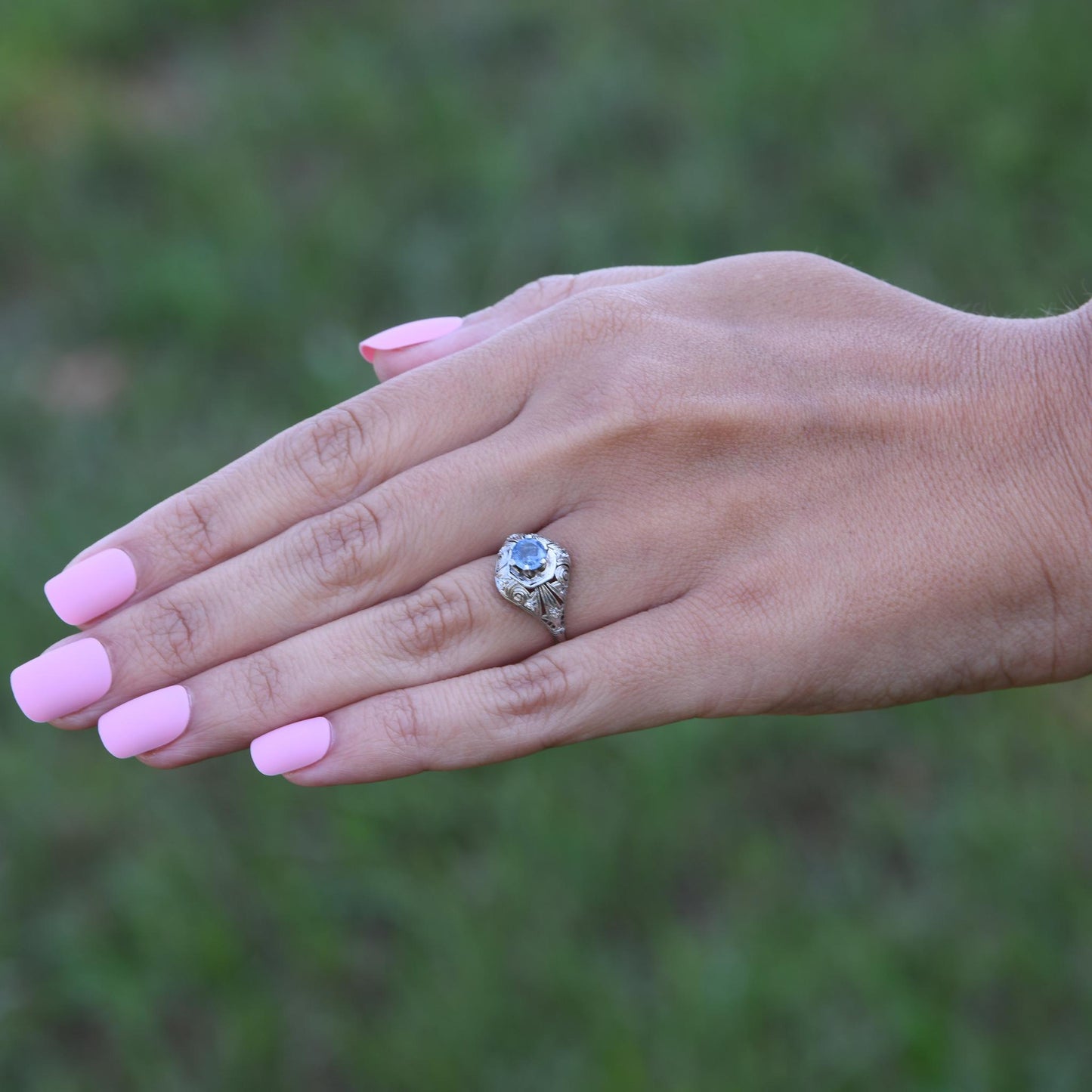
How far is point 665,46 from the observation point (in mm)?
4469

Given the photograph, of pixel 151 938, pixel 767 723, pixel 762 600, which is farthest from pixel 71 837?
pixel 762 600

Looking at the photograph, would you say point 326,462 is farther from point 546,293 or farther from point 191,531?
point 546,293

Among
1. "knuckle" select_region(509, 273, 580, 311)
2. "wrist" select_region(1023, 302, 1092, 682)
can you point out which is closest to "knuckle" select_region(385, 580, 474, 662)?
"knuckle" select_region(509, 273, 580, 311)

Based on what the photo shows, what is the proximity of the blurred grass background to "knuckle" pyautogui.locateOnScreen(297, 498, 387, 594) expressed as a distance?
1074mm

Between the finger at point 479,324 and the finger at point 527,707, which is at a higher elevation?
the finger at point 479,324

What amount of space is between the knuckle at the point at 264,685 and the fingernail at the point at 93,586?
0.20 metres

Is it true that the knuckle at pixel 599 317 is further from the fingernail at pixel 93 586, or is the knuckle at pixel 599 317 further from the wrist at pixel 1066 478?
the fingernail at pixel 93 586

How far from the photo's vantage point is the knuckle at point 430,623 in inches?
60.7

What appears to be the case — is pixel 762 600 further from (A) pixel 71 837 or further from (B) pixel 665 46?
(B) pixel 665 46

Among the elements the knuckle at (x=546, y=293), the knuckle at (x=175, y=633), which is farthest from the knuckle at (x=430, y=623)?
the knuckle at (x=546, y=293)

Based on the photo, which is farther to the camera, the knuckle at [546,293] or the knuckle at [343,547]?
the knuckle at [546,293]

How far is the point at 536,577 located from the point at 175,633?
1.60ft

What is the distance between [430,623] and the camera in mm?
1544

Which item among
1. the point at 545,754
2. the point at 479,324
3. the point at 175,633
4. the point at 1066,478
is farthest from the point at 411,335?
the point at 545,754
